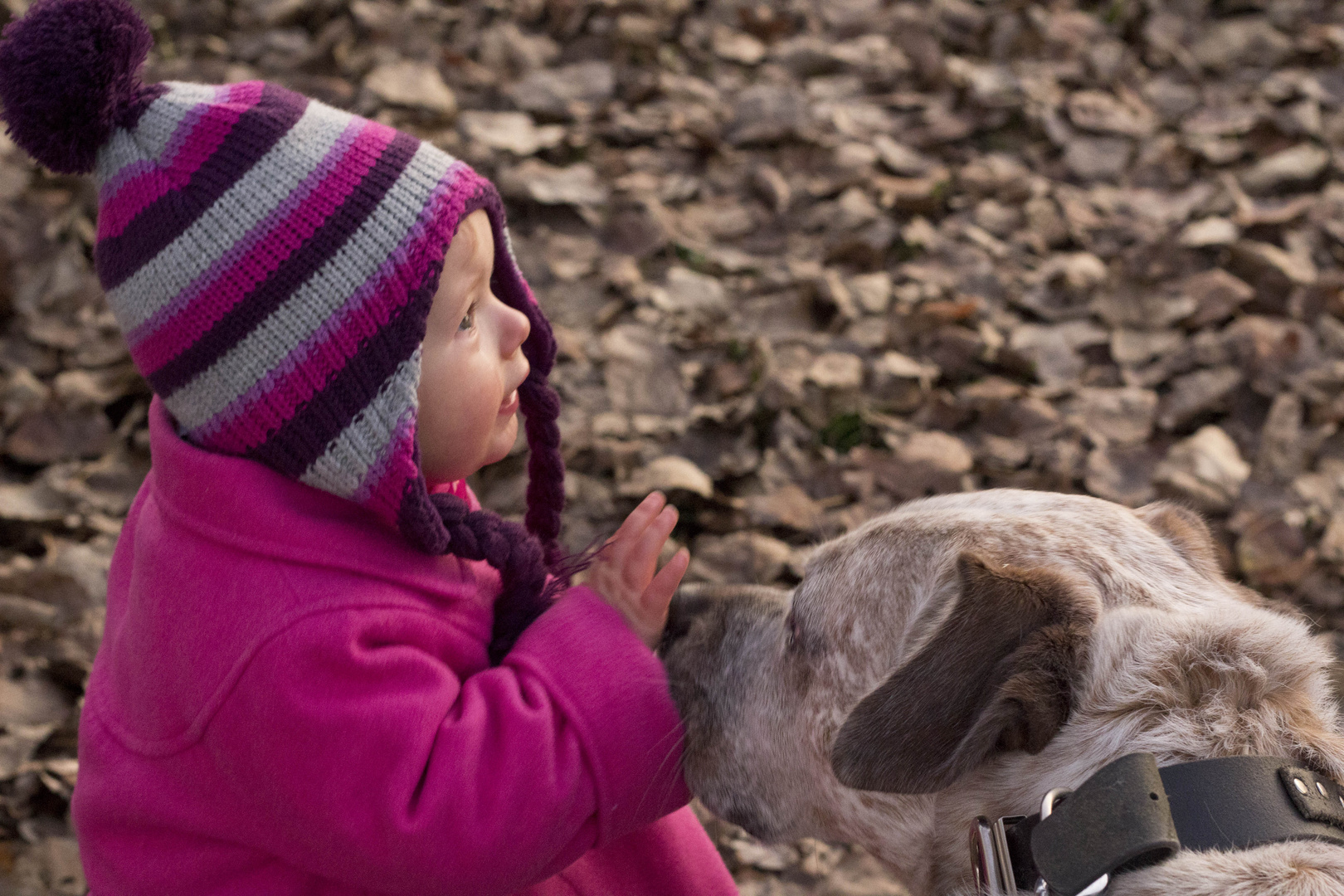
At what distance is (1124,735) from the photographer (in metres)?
1.65

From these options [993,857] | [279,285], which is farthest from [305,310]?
[993,857]

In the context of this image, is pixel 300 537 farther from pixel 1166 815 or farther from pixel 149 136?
pixel 1166 815

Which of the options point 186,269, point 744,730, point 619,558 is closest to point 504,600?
point 619,558

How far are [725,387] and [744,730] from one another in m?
1.93

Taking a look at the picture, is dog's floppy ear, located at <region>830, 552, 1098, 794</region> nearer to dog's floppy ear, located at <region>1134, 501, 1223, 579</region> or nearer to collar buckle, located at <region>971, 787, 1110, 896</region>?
collar buckle, located at <region>971, 787, 1110, 896</region>

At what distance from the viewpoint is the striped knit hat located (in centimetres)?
179

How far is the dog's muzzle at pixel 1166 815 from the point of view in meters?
1.46

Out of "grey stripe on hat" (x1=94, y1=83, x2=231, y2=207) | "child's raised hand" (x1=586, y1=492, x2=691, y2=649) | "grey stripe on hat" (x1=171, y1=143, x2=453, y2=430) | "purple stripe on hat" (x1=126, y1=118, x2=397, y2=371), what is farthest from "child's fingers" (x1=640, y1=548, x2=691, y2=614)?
"grey stripe on hat" (x1=94, y1=83, x2=231, y2=207)

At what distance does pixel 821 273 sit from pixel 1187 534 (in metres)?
2.60

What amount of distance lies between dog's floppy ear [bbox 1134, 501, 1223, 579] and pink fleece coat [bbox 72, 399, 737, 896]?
96cm

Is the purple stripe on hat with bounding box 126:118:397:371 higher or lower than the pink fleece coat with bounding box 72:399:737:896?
higher

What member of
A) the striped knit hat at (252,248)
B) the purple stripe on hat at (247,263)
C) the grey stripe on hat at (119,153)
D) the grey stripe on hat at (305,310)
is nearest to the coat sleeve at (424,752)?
the striped knit hat at (252,248)

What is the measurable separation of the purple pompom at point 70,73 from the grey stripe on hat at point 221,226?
236mm

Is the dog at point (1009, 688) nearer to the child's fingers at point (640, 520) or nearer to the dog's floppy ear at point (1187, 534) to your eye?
the dog's floppy ear at point (1187, 534)
